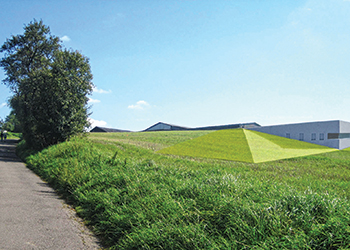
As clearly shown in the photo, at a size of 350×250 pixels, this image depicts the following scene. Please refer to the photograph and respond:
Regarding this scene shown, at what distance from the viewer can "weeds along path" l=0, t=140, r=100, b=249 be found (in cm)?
438

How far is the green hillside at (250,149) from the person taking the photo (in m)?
17.5

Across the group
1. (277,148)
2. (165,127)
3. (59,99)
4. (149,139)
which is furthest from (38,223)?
(165,127)

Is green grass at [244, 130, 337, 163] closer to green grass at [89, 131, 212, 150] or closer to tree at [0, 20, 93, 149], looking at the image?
green grass at [89, 131, 212, 150]

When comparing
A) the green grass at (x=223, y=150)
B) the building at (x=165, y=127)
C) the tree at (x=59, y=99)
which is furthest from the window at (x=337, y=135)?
the building at (x=165, y=127)

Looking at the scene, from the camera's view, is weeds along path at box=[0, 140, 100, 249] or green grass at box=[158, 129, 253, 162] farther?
green grass at box=[158, 129, 253, 162]

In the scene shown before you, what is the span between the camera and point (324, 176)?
35.6ft

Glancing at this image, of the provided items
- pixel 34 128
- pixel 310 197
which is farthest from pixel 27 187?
pixel 34 128

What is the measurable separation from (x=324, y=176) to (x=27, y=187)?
11.7 m

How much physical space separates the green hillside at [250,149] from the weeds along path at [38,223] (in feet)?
38.3

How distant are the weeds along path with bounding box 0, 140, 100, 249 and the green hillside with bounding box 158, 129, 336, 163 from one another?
11.7m

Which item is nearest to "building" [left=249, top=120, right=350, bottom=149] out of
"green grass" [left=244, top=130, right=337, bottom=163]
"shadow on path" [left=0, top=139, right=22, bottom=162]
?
"green grass" [left=244, top=130, right=337, bottom=163]

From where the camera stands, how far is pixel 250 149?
19.2m

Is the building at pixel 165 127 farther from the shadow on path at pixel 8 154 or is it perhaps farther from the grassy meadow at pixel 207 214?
the grassy meadow at pixel 207 214

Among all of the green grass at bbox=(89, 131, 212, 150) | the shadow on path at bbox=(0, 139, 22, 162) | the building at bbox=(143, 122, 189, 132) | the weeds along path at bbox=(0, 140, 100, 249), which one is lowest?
the shadow on path at bbox=(0, 139, 22, 162)
